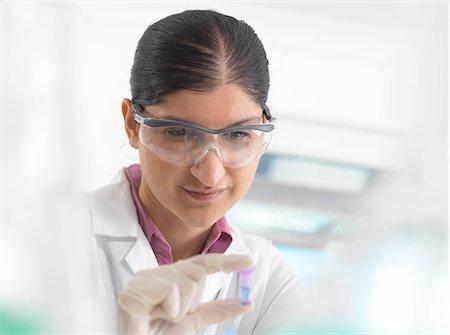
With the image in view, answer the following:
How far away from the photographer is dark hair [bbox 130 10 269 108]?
4.19ft

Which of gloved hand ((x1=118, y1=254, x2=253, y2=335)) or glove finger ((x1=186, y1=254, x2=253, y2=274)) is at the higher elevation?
glove finger ((x1=186, y1=254, x2=253, y2=274))

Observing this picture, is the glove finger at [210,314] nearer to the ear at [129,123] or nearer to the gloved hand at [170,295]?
the gloved hand at [170,295]

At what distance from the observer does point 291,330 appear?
4.21ft

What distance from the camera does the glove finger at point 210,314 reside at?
3.97ft

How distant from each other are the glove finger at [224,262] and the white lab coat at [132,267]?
7.7 inches

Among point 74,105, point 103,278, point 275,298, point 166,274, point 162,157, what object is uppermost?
point 74,105

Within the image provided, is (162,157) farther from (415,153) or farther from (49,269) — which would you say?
(415,153)

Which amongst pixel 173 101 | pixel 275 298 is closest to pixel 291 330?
pixel 275 298

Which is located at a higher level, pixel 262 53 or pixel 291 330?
pixel 262 53

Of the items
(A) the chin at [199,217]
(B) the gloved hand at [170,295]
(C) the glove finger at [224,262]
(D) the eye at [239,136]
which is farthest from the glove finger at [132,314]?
(D) the eye at [239,136]

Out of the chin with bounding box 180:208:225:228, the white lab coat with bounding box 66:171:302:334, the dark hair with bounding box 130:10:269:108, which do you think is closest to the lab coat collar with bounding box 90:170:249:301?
the white lab coat with bounding box 66:171:302:334

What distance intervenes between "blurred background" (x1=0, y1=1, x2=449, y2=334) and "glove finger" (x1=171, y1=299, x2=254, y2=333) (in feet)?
0.46

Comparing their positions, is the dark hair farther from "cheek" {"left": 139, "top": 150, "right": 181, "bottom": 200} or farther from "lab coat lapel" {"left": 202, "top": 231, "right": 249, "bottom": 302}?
"lab coat lapel" {"left": 202, "top": 231, "right": 249, "bottom": 302}

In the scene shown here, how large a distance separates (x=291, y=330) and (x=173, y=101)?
459mm
